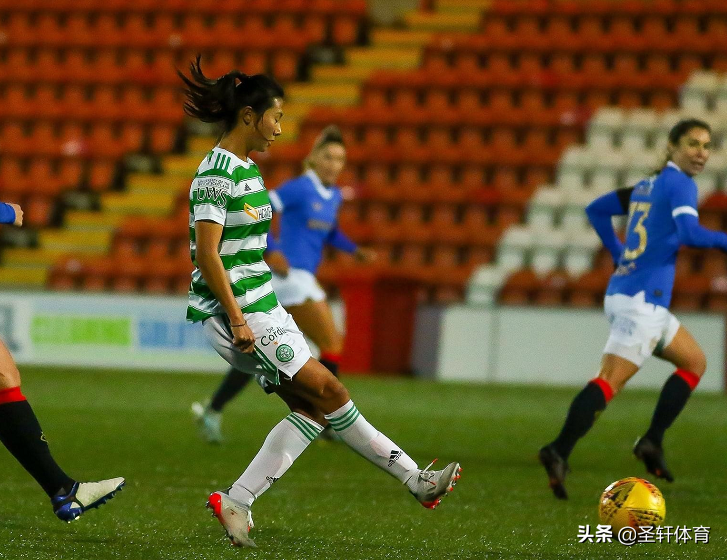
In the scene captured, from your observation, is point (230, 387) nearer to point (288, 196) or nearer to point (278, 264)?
point (278, 264)

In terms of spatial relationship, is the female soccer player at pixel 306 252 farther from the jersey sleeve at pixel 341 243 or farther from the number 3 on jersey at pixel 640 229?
the number 3 on jersey at pixel 640 229

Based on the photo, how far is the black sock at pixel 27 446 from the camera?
4.55m

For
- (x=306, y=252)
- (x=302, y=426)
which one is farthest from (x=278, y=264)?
(x=302, y=426)

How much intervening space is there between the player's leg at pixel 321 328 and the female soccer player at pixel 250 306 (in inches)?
128

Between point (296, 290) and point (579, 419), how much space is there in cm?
273

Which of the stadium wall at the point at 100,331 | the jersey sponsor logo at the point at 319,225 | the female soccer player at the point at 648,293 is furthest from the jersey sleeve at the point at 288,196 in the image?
the stadium wall at the point at 100,331

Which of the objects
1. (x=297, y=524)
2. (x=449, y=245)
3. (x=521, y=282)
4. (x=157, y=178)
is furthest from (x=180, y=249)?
(x=297, y=524)

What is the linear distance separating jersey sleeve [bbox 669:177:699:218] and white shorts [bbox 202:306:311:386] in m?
2.24

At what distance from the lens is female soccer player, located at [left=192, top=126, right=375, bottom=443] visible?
7.84m

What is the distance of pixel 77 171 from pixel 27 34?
3.27 meters

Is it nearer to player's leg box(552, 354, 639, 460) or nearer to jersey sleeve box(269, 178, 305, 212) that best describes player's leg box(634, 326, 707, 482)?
player's leg box(552, 354, 639, 460)

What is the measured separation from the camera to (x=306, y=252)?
8180 mm

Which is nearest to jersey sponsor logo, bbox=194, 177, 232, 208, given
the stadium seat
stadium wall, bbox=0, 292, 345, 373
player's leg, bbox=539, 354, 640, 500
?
player's leg, bbox=539, 354, 640, 500

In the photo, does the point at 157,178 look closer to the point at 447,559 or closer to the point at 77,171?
the point at 77,171
